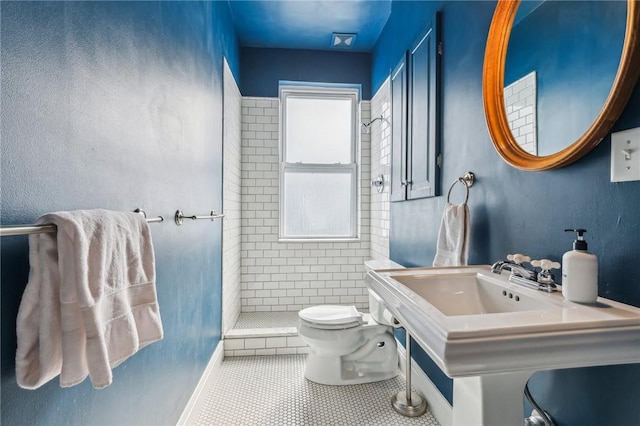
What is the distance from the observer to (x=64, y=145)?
2.47 ft

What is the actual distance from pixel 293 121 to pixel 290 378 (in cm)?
236

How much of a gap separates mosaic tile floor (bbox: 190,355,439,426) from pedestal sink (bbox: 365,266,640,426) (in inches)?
40.6

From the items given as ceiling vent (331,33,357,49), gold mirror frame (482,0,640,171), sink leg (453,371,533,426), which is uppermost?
ceiling vent (331,33,357,49)

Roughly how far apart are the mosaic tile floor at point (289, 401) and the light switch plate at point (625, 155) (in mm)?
1514

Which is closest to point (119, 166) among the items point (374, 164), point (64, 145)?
point (64, 145)

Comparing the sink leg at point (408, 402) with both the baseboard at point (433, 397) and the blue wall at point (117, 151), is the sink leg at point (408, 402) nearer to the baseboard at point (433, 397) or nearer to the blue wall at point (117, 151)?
the baseboard at point (433, 397)

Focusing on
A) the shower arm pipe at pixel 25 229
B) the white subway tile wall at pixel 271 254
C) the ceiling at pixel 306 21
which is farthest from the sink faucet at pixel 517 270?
the ceiling at pixel 306 21

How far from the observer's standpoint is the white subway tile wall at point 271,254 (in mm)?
3135

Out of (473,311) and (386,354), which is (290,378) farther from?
(473,311)

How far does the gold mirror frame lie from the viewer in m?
0.74

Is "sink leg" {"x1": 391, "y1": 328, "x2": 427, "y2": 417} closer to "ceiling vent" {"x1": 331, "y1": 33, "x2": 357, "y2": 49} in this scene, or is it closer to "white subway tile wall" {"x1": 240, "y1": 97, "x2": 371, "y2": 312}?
"white subway tile wall" {"x1": 240, "y1": 97, "x2": 371, "y2": 312}

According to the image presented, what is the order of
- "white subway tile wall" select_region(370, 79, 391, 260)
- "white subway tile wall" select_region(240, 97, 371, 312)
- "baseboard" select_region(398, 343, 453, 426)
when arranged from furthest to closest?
"white subway tile wall" select_region(240, 97, 371, 312)
"white subway tile wall" select_region(370, 79, 391, 260)
"baseboard" select_region(398, 343, 453, 426)

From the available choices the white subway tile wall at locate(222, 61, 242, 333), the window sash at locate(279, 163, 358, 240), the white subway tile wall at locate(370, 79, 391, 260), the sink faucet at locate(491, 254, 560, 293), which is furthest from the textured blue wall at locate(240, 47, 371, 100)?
the sink faucet at locate(491, 254, 560, 293)

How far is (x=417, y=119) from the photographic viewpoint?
2.00 meters
